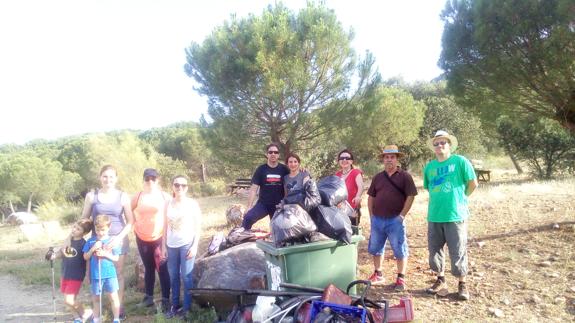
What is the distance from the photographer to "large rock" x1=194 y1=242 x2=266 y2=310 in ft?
13.1

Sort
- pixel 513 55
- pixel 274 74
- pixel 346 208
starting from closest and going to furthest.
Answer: pixel 346 208 < pixel 513 55 < pixel 274 74

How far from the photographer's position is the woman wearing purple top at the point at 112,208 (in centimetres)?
404

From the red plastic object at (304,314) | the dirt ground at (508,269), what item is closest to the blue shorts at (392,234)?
the dirt ground at (508,269)

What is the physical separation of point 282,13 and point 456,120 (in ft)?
46.1

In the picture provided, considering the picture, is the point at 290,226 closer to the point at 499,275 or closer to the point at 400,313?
the point at 400,313

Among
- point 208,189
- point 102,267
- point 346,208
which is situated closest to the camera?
point 102,267

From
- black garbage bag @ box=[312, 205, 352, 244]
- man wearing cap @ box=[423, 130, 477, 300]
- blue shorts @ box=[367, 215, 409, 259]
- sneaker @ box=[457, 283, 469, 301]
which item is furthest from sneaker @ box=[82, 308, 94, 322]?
sneaker @ box=[457, 283, 469, 301]

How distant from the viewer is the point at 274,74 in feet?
34.7

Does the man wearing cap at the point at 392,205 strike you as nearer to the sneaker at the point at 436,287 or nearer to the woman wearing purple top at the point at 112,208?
the sneaker at the point at 436,287

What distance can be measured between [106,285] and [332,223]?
2255 mm

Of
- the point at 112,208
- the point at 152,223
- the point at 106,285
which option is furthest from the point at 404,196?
the point at 106,285

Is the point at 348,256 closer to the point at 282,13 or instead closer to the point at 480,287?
the point at 480,287

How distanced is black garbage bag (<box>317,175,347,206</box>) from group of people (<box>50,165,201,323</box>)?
1.33 m

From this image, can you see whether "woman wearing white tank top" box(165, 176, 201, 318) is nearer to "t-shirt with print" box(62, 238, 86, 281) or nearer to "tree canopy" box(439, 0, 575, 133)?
"t-shirt with print" box(62, 238, 86, 281)
